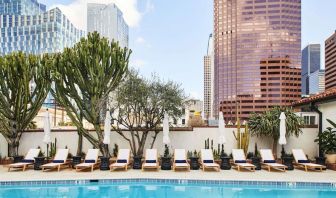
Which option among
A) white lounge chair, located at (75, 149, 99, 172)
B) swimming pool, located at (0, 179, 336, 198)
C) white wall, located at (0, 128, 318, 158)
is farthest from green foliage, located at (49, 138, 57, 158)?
swimming pool, located at (0, 179, 336, 198)

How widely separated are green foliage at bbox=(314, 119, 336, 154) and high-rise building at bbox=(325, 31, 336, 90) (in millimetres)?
147578

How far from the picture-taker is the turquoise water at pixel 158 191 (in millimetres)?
11307

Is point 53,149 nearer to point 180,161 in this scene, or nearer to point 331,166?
point 180,161

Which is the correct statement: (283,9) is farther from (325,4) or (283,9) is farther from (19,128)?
(19,128)

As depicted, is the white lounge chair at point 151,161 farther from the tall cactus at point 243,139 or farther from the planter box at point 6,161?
the planter box at point 6,161

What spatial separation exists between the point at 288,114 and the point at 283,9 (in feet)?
434

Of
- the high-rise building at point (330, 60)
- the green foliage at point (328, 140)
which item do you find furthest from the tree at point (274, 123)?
the high-rise building at point (330, 60)

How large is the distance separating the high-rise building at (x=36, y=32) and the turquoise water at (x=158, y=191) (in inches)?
6100

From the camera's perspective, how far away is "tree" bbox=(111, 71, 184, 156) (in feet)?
55.6

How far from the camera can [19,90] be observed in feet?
53.4

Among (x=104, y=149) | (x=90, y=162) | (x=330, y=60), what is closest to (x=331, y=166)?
(x=104, y=149)

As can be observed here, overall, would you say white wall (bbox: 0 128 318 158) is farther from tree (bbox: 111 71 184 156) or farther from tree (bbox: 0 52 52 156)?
tree (bbox: 0 52 52 156)

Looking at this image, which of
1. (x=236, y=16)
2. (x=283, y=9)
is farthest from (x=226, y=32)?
(x=283, y=9)

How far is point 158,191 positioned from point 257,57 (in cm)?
12761
